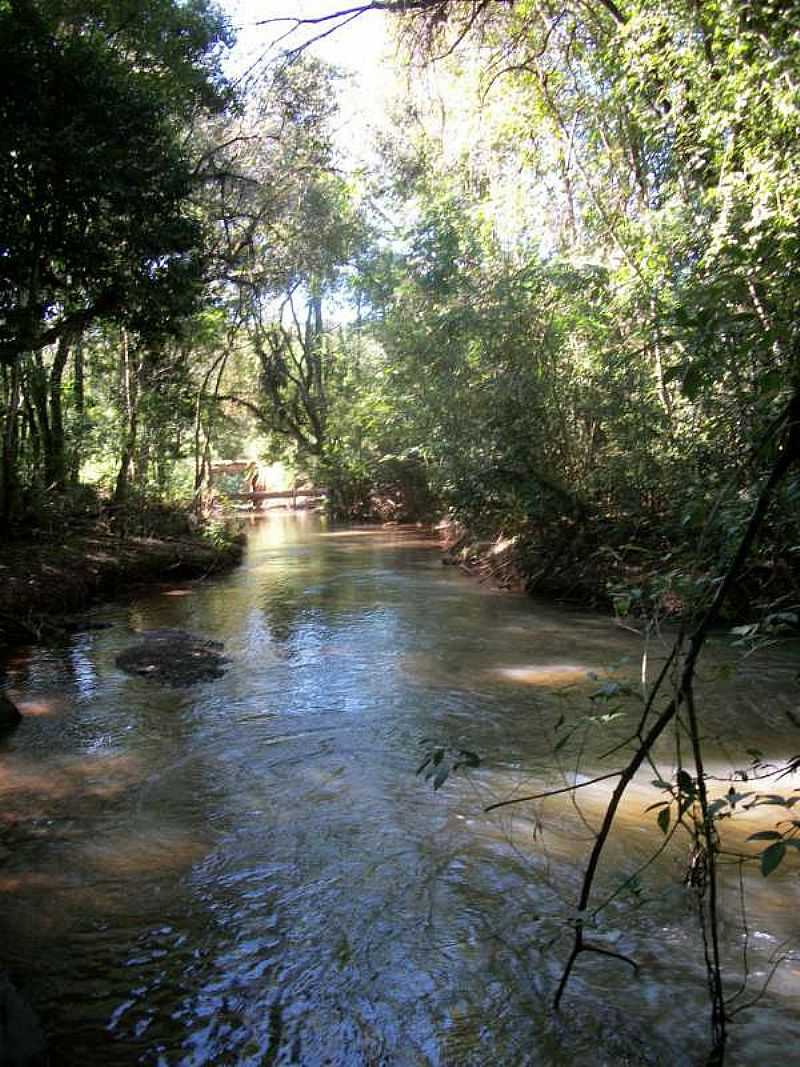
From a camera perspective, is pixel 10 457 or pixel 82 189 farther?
pixel 10 457

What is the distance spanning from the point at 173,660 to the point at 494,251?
27.9 feet

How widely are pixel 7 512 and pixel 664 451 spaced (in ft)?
31.4

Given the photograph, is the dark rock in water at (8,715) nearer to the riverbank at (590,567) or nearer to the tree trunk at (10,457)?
the tree trunk at (10,457)

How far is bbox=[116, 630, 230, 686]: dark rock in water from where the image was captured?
8047mm

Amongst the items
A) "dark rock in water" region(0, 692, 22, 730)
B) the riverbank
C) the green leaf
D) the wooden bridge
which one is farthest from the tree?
the wooden bridge

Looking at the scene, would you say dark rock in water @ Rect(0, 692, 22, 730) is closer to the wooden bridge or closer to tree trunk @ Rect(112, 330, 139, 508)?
tree trunk @ Rect(112, 330, 139, 508)

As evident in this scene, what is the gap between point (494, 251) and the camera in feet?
42.5

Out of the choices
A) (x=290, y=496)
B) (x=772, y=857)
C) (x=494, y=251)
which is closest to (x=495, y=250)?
(x=494, y=251)

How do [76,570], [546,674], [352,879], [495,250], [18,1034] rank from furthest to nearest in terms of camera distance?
1. [495,250]
2. [76,570]
3. [546,674]
4. [352,879]
5. [18,1034]

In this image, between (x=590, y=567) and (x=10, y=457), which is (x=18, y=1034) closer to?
(x=590, y=567)

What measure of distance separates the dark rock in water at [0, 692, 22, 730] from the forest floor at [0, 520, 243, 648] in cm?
284

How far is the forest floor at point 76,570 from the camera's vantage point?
9.96 meters

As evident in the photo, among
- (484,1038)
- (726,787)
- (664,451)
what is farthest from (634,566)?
(484,1038)

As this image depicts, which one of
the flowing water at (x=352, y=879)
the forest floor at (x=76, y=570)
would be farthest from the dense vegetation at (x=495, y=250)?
the flowing water at (x=352, y=879)
